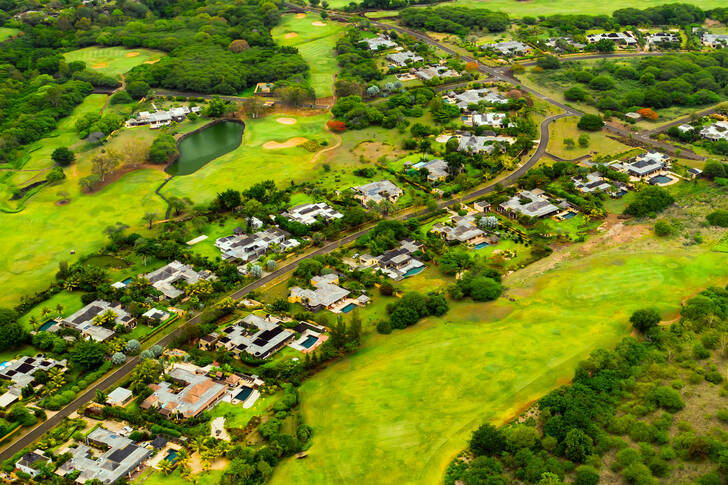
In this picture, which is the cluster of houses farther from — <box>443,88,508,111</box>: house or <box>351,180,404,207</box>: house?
<box>443,88,508,111</box>: house

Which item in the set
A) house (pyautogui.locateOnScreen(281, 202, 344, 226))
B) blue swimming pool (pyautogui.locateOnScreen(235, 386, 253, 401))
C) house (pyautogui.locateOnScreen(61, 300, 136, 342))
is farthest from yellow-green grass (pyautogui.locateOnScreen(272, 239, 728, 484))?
house (pyautogui.locateOnScreen(281, 202, 344, 226))

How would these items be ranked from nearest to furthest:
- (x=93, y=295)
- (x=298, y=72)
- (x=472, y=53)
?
(x=93, y=295) → (x=298, y=72) → (x=472, y=53)

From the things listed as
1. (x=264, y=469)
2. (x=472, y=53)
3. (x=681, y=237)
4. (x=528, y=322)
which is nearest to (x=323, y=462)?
(x=264, y=469)

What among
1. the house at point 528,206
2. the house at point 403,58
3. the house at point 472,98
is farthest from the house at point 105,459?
the house at point 403,58

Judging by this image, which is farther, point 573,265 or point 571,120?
point 571,120

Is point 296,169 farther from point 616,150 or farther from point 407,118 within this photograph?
point 616,150

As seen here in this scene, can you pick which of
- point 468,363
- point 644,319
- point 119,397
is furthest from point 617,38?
point 119,397

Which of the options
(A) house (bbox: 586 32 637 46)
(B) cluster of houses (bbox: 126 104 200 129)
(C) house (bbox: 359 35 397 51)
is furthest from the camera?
(A) house (bbox: 586 32 637 46)
